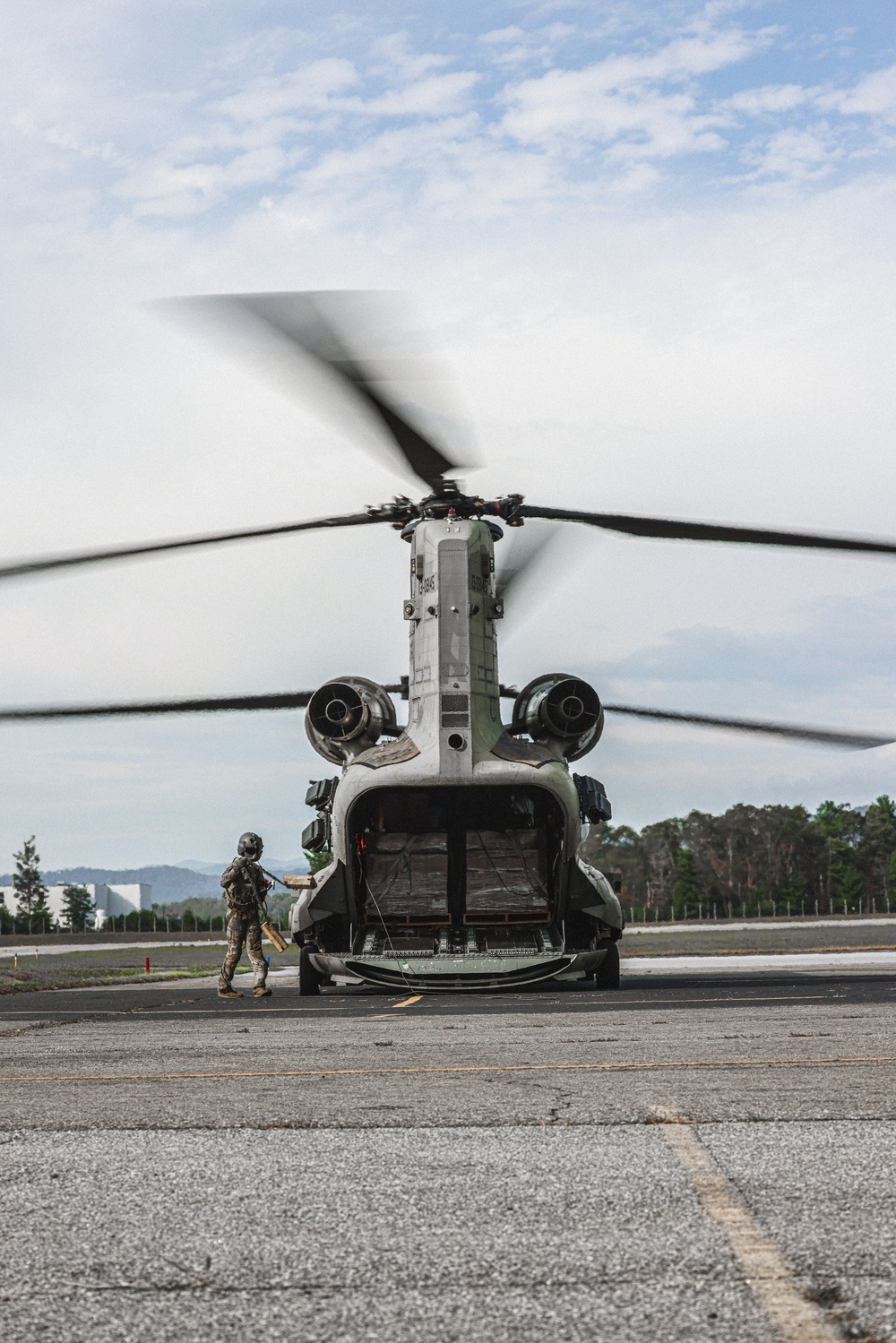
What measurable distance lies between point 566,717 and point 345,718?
327 cm

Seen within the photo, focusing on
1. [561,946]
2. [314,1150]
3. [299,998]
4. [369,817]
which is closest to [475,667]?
[369,817]

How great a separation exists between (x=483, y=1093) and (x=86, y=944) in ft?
288

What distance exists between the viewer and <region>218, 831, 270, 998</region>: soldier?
16109mm

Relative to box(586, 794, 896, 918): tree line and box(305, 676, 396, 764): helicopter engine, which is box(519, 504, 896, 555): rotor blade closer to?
box(305, 676, 396, 764): helicopter engine

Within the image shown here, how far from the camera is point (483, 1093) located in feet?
19.3

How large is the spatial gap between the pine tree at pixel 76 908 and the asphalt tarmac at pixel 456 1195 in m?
149

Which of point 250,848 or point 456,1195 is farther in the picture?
point 250,848

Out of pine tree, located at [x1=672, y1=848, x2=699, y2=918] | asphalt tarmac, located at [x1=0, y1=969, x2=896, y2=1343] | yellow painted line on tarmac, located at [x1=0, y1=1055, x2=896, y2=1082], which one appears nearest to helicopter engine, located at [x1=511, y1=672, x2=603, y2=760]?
asphalt tarmac, located at [x1=0, y1=969, x2=896, y2=1343]

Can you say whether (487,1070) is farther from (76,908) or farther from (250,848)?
(76,908)

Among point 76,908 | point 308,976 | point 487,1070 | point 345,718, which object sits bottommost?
point 76,908

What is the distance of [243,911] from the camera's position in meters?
16.2

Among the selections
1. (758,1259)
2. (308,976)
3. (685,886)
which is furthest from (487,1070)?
(685,886)

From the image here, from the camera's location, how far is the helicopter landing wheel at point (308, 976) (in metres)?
17.2

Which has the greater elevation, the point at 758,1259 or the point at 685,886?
the point at 758,1259
